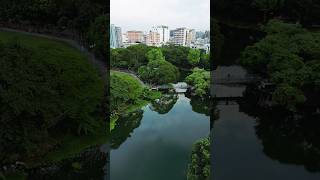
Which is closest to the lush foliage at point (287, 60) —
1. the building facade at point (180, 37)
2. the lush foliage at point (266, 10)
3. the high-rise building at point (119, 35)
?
the lush foliage at point (266, 10)

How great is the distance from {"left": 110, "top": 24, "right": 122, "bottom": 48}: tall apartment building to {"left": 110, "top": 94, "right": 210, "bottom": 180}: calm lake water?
106 inches

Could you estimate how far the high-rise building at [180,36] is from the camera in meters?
15.0

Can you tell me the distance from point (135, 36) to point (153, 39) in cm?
62

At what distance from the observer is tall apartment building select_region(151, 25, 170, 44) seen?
14.8 meters

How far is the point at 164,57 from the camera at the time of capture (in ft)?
52.4

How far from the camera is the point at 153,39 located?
622 inches

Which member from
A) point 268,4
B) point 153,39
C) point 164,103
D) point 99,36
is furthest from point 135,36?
point 268,4

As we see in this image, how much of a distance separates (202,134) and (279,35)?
5015 millimetres

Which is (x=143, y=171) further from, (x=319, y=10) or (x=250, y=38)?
(x=319, y=10)

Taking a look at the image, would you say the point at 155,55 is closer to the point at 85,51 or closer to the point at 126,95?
the point at 126,95

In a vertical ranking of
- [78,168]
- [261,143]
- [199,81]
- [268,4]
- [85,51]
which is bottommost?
[78,168]

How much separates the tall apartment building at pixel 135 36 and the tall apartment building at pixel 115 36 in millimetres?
324

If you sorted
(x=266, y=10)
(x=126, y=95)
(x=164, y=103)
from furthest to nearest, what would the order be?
(x=266, y=10), (x=126, y=95), (x=164, y=103)

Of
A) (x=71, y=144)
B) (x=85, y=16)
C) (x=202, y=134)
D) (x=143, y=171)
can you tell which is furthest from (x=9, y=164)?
(x=85, y=16)
